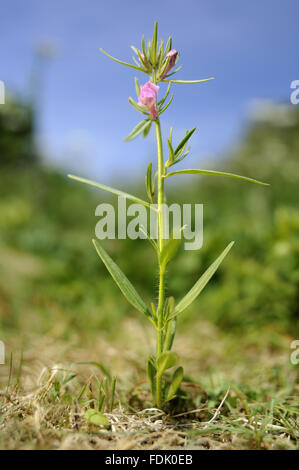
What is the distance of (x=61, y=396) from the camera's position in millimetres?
1110

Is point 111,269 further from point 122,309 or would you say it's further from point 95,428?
point 122,309

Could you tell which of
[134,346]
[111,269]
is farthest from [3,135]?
[111,269]

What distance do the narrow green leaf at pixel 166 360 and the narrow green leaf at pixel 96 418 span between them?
20cm

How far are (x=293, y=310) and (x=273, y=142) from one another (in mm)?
6450

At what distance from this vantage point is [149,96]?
98 centimetres

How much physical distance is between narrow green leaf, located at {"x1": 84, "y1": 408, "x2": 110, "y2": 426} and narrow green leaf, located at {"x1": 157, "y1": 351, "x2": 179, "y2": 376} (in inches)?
7.7

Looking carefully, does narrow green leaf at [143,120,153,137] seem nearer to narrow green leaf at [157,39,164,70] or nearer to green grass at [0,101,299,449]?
narrow green leaf at [157,39,164,70]

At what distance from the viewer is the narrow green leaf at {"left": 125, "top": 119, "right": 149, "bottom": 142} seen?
1037 millimetres

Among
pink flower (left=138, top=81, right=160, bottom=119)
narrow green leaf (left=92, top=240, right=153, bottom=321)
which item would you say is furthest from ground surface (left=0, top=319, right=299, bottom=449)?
pink flower (left=138, top=81, right=160, bottom=119)

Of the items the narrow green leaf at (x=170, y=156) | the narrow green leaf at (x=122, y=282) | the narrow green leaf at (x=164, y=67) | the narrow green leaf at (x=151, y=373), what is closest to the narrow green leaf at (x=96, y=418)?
the narrow green leaf at (x=151, y=373)

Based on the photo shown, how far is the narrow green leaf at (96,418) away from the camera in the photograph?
0.96 metres

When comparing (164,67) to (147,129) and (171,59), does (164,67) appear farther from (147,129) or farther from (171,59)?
(147,129)

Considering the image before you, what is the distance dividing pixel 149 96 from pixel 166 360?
2.38ft

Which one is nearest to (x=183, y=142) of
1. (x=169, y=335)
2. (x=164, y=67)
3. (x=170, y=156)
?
(x=170, y=156)
